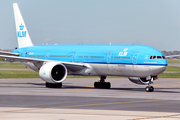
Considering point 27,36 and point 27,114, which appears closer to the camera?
point 27,114

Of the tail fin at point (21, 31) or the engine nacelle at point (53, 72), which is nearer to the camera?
the engine nacelle at point (53, 72)

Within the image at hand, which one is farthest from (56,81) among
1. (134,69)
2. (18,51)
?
(18,51)

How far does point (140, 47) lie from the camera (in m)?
34.4

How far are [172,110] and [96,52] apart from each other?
60.7 ft

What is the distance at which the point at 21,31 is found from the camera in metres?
46.8

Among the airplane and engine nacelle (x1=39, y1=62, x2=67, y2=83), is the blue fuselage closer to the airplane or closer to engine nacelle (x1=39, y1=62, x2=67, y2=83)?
the airplane

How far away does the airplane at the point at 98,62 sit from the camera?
32.9 m

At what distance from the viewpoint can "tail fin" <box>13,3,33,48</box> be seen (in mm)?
46250

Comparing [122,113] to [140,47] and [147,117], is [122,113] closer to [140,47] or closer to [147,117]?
[147,117]

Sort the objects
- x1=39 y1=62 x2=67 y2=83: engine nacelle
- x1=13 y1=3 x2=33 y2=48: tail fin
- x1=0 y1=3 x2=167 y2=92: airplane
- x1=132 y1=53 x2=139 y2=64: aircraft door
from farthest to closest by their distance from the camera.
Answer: x1=13 y1=3 x2=33 y2=48: tail fin, x1=39 y1=62 x2=67 y2=83: engine nacelle, x1=132 y1=53 x2=139 y2=64: aircraft door, x1=0 y1=3 x2=167 y2=92: airplane

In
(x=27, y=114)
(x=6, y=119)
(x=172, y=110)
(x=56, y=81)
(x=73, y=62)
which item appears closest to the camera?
(x=6, y=119)

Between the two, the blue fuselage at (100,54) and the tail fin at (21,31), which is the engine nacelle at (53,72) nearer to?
the blue fuselage at (100,54)

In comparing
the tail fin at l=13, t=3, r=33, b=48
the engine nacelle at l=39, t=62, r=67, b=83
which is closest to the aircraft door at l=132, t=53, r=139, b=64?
the engine nacelle at l=39, t=62, r=67, b=83

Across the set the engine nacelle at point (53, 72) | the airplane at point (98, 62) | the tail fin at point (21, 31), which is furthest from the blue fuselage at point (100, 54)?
the engine nacelle at point (53, 72)
